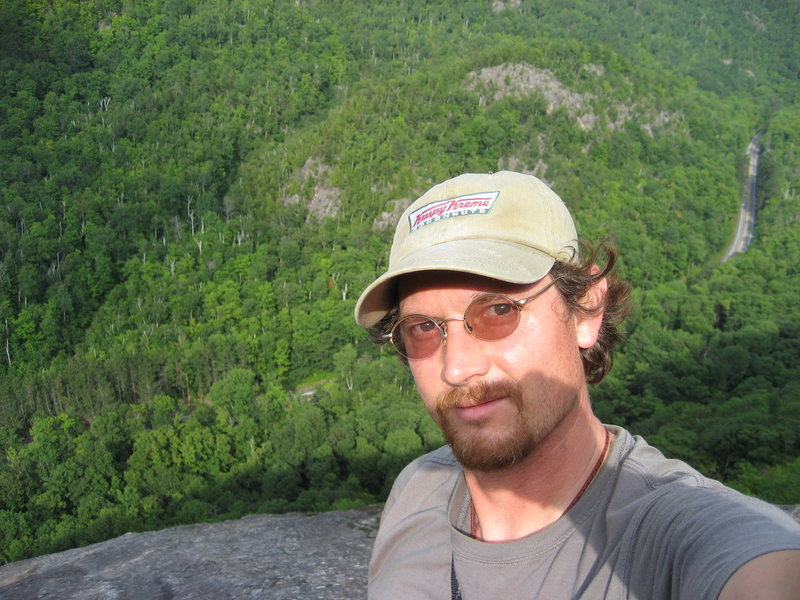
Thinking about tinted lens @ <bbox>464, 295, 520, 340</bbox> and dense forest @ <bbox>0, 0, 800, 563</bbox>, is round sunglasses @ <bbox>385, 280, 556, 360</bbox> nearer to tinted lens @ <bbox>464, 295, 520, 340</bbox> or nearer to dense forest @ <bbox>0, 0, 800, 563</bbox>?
tinted lens @ <bbox>464, 295, 520, 340</bbox>

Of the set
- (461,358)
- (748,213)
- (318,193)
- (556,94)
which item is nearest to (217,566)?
(461,358)

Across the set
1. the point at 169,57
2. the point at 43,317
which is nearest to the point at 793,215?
the point at 43,317

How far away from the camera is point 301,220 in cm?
7681

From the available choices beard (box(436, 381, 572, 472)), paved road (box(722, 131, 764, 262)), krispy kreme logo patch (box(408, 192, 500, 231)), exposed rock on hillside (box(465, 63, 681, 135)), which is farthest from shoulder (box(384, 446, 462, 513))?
exposed rock on hillside (box(465, 63, 681, 135))

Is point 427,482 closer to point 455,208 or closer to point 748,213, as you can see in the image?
point 455,208

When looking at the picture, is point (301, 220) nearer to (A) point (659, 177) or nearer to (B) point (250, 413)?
(B) point (250, 413)

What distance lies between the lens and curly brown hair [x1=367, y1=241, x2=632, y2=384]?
2684 mm

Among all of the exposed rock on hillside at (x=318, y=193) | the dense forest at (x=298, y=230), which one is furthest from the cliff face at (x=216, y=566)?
the exposed rock on hillside at (x=318, y=193)

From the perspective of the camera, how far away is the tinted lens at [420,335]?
2701mm

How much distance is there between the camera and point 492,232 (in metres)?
2.57

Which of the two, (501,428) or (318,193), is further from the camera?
(318,193)

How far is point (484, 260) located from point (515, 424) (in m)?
0.67

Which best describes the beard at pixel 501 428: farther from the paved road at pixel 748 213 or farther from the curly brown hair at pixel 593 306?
the paved road at pixel 748 213

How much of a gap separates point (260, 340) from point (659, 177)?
208 ft
